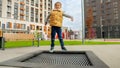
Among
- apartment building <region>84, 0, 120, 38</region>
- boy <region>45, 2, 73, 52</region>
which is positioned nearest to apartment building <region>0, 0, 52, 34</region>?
apartment building <region>84, 0, 120, 38</region>

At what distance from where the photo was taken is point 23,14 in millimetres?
65438

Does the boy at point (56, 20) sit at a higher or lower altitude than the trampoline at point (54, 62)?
higher

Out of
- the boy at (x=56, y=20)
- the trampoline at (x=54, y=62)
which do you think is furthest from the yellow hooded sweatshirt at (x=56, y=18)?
the trampoline at (x=54, y=62)

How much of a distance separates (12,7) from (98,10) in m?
44.1

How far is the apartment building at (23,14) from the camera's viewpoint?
57266 millimetres

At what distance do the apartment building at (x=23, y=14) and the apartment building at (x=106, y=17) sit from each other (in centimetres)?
2349

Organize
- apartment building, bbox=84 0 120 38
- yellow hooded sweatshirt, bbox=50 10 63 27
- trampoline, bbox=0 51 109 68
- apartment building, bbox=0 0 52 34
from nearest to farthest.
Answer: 1. trampoline, bbox=0 51 109 68
2. yellow hooded sweatshirt, bbox=50 10 63 27
3. apartment building, bbox=0 0 52 34
4. apartment building, bbox=84 0 120 38

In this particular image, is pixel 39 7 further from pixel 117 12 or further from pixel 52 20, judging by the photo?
pixel 52 20

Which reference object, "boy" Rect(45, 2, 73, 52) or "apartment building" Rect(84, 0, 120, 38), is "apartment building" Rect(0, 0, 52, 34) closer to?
"apartment building" Rect(84, 0, 120, 38)

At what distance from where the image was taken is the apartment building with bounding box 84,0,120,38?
276 feet

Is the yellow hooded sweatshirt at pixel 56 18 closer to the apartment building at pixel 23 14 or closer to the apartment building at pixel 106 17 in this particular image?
the apartment building at pixel 23 14

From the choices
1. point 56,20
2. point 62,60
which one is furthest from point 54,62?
point 56,20

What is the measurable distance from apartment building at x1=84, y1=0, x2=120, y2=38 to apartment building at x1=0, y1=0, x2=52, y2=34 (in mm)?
23490

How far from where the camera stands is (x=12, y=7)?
6134 centimetres
